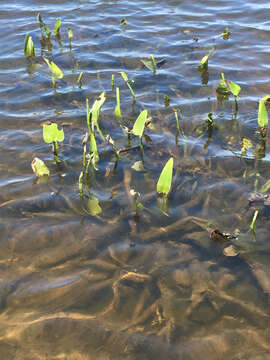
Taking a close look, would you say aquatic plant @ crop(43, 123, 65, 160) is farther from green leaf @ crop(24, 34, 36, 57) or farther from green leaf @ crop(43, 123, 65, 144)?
green leaf @ crop(24, 34, 36, 57)

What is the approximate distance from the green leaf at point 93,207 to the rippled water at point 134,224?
4 centimetres

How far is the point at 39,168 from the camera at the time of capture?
3.03m

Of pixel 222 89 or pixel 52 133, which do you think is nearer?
pixel 52 133

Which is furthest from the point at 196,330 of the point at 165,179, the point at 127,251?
the point at 165,179

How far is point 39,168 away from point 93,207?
59cm

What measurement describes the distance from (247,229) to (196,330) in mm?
860

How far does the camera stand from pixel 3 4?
717 centimetres

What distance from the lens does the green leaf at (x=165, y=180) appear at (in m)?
2.60

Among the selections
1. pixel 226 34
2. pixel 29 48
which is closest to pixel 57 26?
pixel 29 48

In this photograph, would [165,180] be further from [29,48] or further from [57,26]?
[57,26]

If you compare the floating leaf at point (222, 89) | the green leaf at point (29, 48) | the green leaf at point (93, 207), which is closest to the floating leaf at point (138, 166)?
the green leaf at point (93, 207)

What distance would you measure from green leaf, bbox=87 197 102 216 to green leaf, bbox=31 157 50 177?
0.48 meters

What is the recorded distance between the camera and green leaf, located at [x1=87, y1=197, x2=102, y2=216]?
2.74 meters

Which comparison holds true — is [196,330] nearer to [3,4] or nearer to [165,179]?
[165,179]
